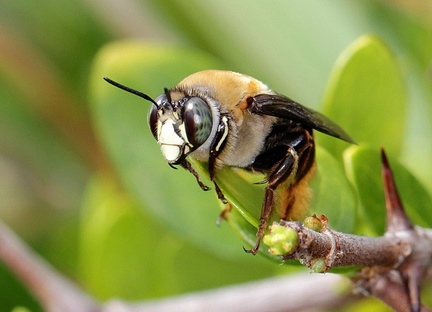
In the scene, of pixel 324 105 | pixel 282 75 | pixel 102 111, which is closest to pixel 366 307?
pixel 324 105

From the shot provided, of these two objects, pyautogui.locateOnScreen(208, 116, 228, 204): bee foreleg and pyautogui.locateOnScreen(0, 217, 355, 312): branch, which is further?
pyautogui.locateOnScreen(0, 217, 355, 312): branch

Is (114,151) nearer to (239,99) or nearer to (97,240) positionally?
(97,240)

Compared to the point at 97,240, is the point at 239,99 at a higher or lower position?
higher

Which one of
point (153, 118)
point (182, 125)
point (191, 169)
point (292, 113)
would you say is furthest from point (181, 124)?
point (292, 113)

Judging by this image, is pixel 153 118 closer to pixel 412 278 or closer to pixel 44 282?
pixel 44 282

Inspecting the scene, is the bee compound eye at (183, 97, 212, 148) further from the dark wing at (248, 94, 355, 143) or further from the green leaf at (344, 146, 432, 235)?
the green leaf at (344, 146, 432, 235)

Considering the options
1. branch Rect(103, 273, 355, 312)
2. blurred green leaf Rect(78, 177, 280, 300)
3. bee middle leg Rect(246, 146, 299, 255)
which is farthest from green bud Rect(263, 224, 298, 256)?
blurred green leaf Rect(78, 177, 280, 300)
